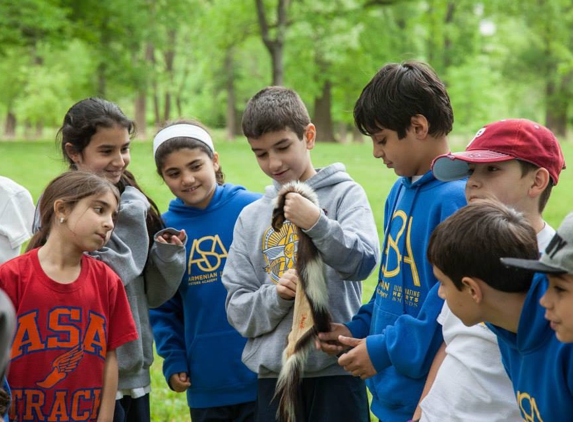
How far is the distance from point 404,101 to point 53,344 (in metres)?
1.73

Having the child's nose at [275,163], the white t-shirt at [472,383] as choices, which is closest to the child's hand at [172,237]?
the child's nose at [275,163]

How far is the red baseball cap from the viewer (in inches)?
107

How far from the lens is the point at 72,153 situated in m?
3.77

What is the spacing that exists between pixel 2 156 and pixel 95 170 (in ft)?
54.5

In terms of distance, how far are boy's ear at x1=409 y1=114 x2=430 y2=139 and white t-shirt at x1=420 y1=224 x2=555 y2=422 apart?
673 mm

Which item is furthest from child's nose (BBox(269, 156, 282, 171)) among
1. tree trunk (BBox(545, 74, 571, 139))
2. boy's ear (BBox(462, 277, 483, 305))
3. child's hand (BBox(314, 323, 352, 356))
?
tree trunk (BBox(545, 74, 571, 139))

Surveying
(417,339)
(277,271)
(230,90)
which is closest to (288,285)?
(277,271)

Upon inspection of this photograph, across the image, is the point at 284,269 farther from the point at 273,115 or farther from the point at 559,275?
the point at 559,275

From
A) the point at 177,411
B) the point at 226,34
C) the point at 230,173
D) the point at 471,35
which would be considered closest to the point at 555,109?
the point at 471,35

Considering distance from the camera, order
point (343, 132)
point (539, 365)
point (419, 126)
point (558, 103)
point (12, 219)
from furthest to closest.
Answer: point (343, 132) → point (558, 103) → point (12, 219) → point (419, 126) → point (539, 365)

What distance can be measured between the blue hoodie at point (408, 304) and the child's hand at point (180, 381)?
3.52 feet

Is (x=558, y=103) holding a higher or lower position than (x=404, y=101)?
lower

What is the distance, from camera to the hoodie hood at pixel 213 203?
3.90 metres

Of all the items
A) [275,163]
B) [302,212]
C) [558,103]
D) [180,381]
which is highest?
[275,163]
